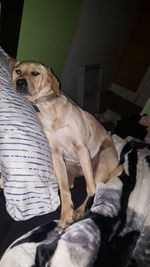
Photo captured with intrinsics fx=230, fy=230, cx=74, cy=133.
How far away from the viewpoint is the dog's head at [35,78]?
1.37m

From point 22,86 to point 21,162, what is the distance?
0.49 m

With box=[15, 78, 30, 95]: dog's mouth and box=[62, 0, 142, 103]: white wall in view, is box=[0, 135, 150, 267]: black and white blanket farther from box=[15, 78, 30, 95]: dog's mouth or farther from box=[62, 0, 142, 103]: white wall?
box=[62, 0, 142, 103]: white wall

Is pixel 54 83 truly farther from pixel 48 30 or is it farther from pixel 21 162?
pixel 48 30

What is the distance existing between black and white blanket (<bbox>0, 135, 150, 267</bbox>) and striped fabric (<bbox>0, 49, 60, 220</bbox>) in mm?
126

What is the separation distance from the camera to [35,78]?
142 centimetres

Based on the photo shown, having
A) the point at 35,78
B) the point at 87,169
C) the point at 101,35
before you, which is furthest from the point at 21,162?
the point at 101,35

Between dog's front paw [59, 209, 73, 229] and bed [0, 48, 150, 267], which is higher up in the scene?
bed [0, 48, 150, 267]

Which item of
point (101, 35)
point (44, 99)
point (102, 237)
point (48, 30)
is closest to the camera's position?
point (102, 237)

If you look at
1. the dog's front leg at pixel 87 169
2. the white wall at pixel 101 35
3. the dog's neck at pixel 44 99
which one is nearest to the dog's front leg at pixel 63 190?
the dog's front leg at pixel 87 169

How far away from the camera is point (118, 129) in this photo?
2723 mm

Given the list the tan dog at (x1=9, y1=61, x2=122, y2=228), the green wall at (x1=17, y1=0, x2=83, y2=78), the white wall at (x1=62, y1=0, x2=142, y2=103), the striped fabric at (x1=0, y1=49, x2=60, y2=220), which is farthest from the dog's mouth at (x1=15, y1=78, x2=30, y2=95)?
the white wall at (x1=62, y1=0, x2=142, y2=103)

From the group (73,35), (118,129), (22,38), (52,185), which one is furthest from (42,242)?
(73,35)

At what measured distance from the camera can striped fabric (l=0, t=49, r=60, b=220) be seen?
1.05m

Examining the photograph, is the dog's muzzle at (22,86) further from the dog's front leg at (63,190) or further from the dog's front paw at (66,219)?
the dog's front paw at (66,219)
